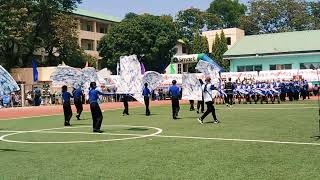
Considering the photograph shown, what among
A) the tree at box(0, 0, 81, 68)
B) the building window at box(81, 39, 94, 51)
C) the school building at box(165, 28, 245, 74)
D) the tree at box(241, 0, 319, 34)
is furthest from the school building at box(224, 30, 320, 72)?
the building window at box(81, 39, 94, 51)

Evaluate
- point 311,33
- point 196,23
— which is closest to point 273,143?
point 311,33

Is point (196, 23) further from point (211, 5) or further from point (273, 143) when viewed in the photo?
point (273, 143)

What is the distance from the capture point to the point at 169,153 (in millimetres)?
12594

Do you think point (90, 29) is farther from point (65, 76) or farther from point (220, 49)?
point (65, 76)

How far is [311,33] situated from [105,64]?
29766 mm

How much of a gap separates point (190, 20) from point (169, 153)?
260 feet

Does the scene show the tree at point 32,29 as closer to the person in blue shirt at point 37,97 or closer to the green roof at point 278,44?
the person in blue shirt at point 37,97

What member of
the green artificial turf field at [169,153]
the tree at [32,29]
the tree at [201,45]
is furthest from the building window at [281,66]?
the green artificial turf field at [169,153]

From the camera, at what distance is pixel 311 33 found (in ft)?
200

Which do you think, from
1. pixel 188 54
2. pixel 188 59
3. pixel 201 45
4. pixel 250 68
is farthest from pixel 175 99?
pixel 188 54

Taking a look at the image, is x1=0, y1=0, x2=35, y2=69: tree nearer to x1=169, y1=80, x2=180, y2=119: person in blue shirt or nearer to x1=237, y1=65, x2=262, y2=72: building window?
x1=237, y1=65, x2=262, y2=72: building window

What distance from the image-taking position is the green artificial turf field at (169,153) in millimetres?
9977

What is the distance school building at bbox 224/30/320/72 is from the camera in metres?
57.1

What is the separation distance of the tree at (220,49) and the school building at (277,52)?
7345mm
